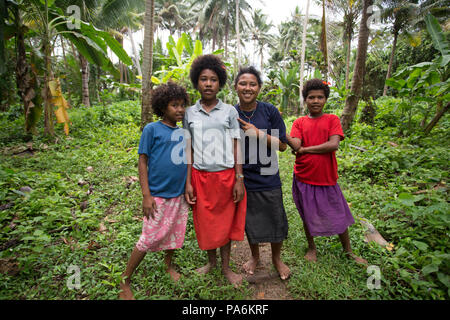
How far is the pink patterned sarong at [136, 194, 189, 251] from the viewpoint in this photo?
1.87 m

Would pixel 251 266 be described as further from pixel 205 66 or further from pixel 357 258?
pixel 205 66

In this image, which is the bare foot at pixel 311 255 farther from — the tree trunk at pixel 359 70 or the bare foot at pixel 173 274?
the tree trunk at pixel 359 70

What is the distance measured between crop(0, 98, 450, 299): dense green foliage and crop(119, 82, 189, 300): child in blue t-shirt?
14.8 inches

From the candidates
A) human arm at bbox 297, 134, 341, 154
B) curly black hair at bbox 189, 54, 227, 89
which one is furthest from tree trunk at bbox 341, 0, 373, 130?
curly black hair at bbox 189, 54, 227, 89

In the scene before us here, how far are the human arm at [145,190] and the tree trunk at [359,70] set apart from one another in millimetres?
5022

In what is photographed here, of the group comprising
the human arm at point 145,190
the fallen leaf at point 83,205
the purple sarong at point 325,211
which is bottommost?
the fallen leaf at point 83,205

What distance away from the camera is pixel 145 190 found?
1839 millimetres

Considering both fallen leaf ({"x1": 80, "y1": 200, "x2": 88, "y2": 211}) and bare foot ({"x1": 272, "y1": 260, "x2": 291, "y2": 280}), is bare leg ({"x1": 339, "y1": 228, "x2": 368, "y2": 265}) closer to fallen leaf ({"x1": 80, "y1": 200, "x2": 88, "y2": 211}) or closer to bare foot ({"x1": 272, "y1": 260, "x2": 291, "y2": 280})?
bare foot ({"x1": 272, "y1": 260, "x2": 291, "y2": 280})

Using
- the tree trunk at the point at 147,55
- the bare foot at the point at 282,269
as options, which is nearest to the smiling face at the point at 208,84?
the bare foot at the point at 282,269

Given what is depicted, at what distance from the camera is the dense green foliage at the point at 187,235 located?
74.9 inches

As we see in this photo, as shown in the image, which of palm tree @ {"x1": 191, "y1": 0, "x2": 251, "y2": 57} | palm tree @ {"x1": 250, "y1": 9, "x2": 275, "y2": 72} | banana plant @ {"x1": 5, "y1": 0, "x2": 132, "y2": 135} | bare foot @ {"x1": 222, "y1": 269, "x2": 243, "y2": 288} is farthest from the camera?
palm tree @ {"x1": 250, "y1": 9, "x2": 275, "y2": 72}

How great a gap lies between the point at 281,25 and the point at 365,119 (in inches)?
1035

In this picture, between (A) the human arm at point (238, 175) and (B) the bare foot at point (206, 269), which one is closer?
(A) the human arm at point (238, 175)

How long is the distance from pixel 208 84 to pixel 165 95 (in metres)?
0.38
